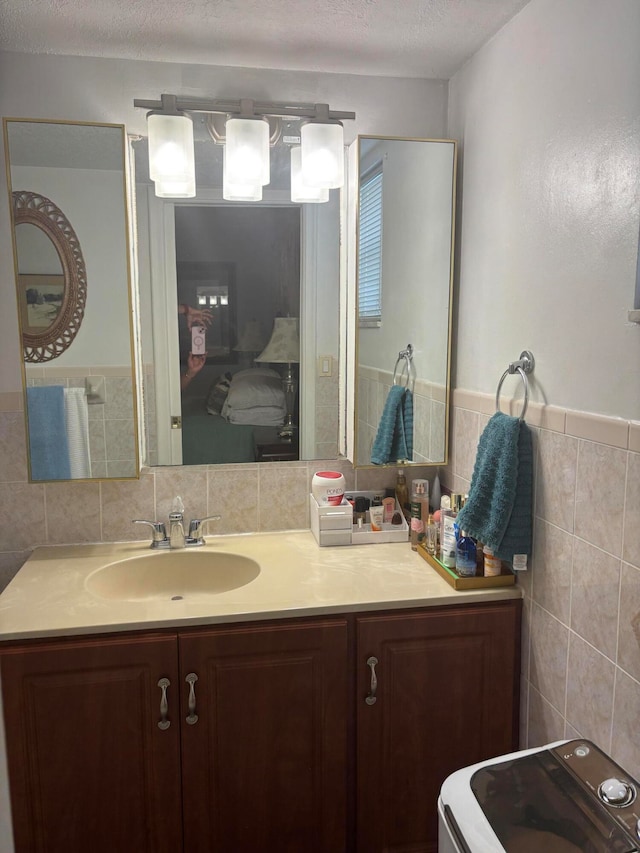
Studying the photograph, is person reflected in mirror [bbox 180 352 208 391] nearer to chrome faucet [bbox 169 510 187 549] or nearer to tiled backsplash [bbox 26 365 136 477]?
tiled backsplash [bbox 26 365 136 477]

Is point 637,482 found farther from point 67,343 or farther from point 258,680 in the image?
point 67,343

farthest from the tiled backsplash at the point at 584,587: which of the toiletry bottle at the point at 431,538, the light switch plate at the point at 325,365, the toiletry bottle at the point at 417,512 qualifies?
the light switch plate at the point at 325,365

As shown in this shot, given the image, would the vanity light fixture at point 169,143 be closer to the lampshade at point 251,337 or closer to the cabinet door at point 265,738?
the lampshade at point 251,337

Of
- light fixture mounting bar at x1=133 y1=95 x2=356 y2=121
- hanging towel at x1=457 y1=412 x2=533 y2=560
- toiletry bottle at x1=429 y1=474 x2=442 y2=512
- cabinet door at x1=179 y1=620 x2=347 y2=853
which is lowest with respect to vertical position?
cabinet door at x1=179 y1=620 x2=347 y2=853

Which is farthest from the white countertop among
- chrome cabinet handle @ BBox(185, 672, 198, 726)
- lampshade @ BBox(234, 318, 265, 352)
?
lampshade @ BBox(234, 318, 265, 352)

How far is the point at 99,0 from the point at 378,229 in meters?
0.92

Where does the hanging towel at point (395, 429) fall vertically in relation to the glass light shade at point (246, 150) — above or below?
below

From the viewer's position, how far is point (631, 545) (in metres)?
1.29

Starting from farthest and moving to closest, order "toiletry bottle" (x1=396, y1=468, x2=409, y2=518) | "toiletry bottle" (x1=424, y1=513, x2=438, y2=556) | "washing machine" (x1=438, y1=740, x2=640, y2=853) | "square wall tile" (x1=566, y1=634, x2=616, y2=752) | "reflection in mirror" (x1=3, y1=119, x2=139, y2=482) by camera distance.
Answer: "toiletry bottle" (x1=396, y1=468, x2=409, y2=518) → "toiletry bottle" (x1=424, y1=513, x2=438, y2=556) → "reflection in mirror" (x1=3, y1=119, x2=139, y2=482) → "square wall tile" (x1=566, y1=634, x2=616, y2=752) → "washing machine" (x1=438, y1=740, x2=640, y2=853)

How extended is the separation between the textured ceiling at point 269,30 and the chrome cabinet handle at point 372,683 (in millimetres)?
1612

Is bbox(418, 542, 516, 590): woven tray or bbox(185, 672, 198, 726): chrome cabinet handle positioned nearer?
bbox(185, 672, 198, 726): chrome cabinet handle

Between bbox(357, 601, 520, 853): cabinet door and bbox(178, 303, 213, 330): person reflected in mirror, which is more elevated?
bbox(178, 303, 213, 330): person reflected in mirror

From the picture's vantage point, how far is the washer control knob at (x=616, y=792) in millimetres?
1075

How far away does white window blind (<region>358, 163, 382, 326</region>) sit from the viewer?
1988mm
